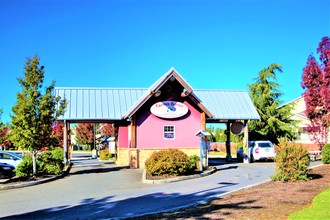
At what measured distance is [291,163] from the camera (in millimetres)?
16047

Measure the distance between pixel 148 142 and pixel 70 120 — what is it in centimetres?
582

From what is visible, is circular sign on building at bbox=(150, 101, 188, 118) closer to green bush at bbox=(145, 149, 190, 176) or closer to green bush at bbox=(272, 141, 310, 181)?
green bush at bbox=(145, 149, 190, 176)

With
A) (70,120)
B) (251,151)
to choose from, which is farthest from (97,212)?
(251,151)

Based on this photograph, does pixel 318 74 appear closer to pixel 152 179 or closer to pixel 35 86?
pixel 152 179

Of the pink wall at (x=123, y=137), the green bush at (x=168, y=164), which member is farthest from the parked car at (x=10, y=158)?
the green bush at (x=168, y=164)

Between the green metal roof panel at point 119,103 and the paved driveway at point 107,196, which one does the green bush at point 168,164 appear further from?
the green metal roof panel at point 119,103

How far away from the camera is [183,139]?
26.6 meters

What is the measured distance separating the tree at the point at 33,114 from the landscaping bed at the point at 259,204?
11.6m

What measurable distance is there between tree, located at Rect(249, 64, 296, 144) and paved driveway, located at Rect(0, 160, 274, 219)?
2235 cm

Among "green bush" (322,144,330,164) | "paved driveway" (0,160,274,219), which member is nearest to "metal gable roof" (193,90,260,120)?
"green bush" (322,144,330,164)

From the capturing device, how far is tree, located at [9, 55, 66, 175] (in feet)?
64.8

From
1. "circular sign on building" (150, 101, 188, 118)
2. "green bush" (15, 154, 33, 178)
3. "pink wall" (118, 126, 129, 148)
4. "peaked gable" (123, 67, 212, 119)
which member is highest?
"peaked gable" (123, 67, 212, 119)

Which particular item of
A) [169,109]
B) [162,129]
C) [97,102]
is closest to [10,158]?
[97,102]

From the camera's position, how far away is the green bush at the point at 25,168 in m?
19.1
